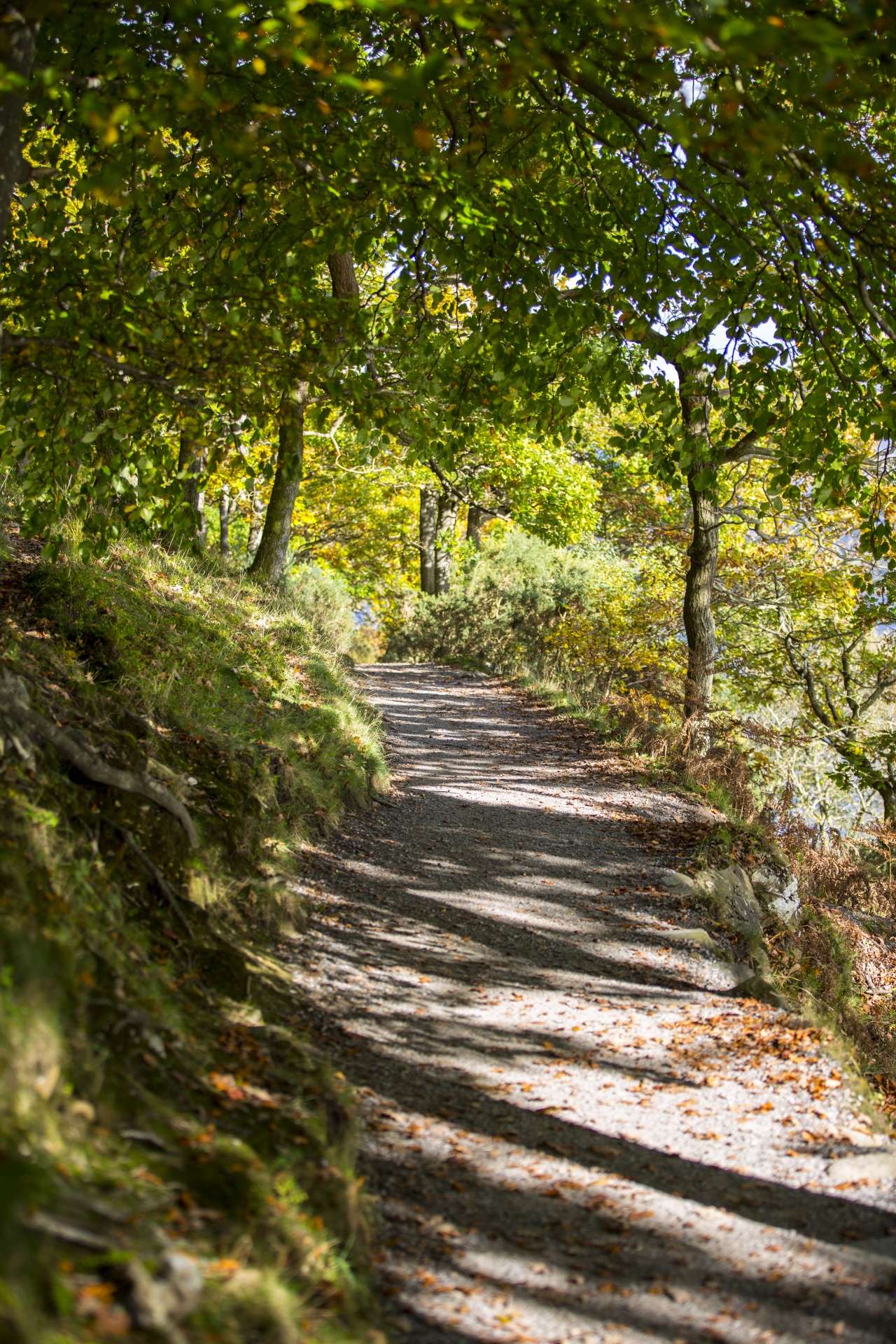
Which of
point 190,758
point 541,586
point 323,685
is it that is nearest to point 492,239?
point 190,758

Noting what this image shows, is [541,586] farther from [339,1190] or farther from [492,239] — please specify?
[339,1190]

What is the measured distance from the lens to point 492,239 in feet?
18.7

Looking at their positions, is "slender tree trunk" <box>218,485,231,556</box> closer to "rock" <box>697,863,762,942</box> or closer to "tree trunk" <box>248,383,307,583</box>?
"tree trunk" <box>248,383,307,583</box>

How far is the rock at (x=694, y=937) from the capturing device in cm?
638

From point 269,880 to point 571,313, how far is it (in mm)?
3951

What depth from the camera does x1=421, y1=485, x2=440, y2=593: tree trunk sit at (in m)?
23.9

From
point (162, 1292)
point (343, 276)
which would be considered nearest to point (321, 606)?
point (343, 276)

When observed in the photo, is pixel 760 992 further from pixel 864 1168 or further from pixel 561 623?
pixel 561 623

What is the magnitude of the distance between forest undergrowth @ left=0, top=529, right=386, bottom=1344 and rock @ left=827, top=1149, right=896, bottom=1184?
1984mm

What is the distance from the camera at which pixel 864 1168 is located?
3.81m

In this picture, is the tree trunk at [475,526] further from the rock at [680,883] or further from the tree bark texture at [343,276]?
the rock at [680,883]

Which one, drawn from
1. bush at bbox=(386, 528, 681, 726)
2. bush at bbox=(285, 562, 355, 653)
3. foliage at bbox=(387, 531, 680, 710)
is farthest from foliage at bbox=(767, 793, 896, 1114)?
bush at bbox=(285, 562, 355, 653)

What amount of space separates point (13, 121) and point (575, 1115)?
5017 millimetres

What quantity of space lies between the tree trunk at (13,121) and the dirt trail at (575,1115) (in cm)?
401
